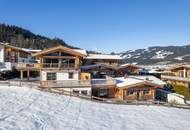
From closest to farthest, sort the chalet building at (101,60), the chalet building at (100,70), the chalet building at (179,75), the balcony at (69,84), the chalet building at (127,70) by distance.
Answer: the balcony at (69,84), the chalet building at (100,70), the chalet building at (179,75), the chalet building at (127,70), the chalet building at (101,60)

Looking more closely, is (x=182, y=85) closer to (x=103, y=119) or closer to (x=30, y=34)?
(x=103, y=119)

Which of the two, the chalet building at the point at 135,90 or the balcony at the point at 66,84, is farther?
the chalet building at the point at 135,90

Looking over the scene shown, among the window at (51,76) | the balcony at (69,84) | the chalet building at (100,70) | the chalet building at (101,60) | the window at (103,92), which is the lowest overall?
the window at (103,92)

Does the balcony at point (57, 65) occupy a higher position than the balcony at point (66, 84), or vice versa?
the balcony at point (57, 65)

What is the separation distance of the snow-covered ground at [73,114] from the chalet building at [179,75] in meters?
20.8

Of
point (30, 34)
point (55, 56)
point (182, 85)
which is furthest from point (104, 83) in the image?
point (30, 34)

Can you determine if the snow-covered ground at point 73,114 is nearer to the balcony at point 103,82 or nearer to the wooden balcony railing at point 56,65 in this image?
the balcony at point 103,82

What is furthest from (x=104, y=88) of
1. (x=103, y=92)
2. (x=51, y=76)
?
(x=51, y=76)

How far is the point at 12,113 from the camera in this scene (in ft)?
70.6

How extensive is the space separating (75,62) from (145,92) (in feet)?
33.9

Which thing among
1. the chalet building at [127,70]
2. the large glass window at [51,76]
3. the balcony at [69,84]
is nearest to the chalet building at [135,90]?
the balcony at [69,84]

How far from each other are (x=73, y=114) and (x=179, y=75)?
38.1m

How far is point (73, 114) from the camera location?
24188mm

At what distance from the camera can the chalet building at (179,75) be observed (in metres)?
51.9
